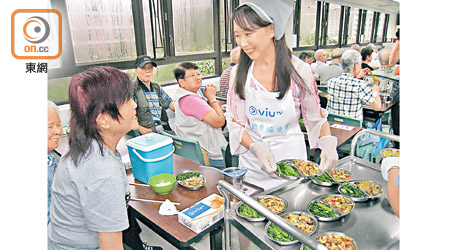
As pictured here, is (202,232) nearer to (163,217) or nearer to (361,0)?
(163,217)

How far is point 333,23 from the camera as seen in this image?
829 centimetres

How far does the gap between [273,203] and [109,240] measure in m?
0.66

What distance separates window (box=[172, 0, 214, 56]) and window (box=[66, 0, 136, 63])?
30.4 inches

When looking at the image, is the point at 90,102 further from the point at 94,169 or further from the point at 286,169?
the point at 286,169

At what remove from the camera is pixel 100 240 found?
1.10 meters

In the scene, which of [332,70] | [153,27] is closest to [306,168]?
[153,27]

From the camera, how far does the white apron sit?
1568mm

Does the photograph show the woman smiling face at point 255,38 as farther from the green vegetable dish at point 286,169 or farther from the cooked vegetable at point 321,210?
the cooked vegetable at point 321,210

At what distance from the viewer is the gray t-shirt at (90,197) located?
1.05 m

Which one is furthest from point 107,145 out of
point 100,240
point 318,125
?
point 318,125

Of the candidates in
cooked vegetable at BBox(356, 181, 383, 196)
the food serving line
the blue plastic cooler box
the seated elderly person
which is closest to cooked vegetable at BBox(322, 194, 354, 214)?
the food serving line

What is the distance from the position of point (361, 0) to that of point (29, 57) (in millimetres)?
8749

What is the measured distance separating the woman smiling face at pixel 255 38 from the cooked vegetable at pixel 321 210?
29.9 inches

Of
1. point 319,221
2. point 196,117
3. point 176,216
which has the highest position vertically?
point 196,117
